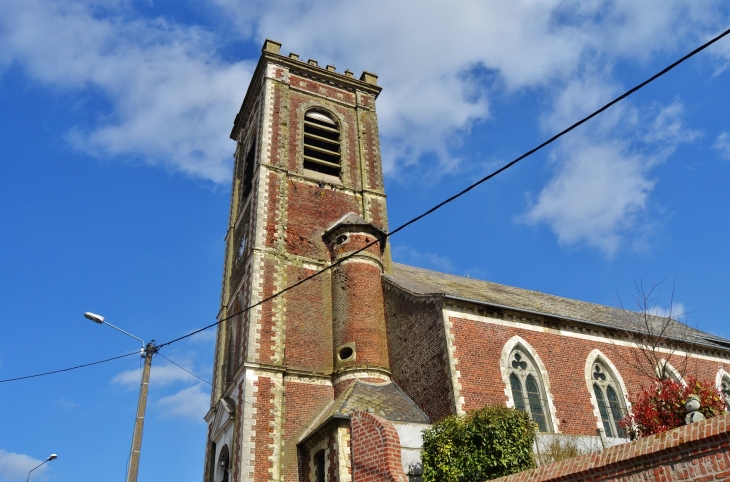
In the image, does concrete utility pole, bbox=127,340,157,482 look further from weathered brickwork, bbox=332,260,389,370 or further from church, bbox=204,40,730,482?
weathered brickwork, bbox=332,260,389,370

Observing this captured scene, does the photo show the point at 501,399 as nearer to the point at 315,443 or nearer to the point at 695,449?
the point at 315,443

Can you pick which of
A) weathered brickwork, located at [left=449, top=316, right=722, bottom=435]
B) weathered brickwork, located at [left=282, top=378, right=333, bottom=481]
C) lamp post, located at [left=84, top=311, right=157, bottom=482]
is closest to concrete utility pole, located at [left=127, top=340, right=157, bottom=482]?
lamp post, located at [left=84, top=311, right=157, bottom=482]

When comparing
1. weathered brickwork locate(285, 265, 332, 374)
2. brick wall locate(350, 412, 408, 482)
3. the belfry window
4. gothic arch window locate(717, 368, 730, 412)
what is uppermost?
the belfry window

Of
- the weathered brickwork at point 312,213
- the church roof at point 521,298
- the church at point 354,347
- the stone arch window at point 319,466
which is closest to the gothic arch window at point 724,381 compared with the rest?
the church at point 354,347

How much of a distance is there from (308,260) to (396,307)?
12.6 ft

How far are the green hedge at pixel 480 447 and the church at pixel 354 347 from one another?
969mm

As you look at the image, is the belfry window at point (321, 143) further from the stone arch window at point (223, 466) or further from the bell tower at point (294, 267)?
the stone arch window at point (223, 466)

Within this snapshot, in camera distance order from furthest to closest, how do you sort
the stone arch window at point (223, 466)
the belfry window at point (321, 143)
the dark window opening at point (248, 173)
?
the dark window opening at point (248, 173) → the belfry window at point (321, 143) → the stone arch window at point (223, 466)

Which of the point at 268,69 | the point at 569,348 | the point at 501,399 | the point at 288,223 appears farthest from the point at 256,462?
the point at 268,69

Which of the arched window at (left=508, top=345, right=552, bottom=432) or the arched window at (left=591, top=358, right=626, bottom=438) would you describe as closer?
the arched window at (left=508, top=345, right=552, bottom=432)

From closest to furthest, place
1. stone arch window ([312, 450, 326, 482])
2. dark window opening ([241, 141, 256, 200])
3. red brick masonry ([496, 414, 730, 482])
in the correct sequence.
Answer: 1. red brick masonry ([496, 414, 730, 482])
2. stone arch window ([312, 450, 326, 482])
3. dark window opening ([241, 141, 256, 200])

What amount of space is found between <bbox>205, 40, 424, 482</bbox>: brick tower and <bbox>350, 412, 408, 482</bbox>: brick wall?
2.20 metres

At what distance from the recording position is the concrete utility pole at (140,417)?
11.7 meters

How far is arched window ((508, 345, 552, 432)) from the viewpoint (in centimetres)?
1700
